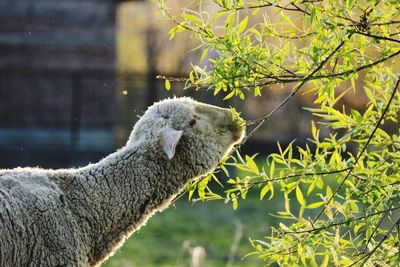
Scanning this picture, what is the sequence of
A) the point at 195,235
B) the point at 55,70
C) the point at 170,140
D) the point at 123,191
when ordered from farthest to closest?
the point at 55,70, the point at 195,235, the point at 123,191, the point at 170,140

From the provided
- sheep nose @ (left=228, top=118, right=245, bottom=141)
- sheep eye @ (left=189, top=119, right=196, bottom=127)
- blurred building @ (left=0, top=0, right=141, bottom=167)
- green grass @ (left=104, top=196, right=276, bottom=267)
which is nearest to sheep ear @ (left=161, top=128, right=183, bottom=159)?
sheep eye @ (left=189, top=119, right=196, bottom=127)

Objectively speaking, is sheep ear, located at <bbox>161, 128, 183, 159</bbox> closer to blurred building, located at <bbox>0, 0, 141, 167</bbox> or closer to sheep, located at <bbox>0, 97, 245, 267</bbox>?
sheep, located at <bbox>0, 97, 245, 267</bbox>

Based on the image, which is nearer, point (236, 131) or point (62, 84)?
point (236, 131)

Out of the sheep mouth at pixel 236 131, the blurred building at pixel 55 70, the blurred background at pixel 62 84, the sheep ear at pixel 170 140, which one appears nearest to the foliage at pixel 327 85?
the sheep ear at pixel 170 140

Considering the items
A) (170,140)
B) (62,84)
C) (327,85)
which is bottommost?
(62,84)

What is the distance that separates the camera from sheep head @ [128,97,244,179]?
4266 mm

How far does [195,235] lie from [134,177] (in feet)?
24.0

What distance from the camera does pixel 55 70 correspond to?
16.5 meters

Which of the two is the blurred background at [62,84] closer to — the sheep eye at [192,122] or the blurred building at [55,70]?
the blurred building at [55,70]

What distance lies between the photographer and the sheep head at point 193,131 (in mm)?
4266

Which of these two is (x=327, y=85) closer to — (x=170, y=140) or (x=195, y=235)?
(x=170, y=140)

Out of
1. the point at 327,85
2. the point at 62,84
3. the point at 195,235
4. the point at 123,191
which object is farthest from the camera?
Result: the point at 62,84

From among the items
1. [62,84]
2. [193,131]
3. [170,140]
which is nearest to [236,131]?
[193,131]

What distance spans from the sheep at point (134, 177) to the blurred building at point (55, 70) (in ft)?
38.7
